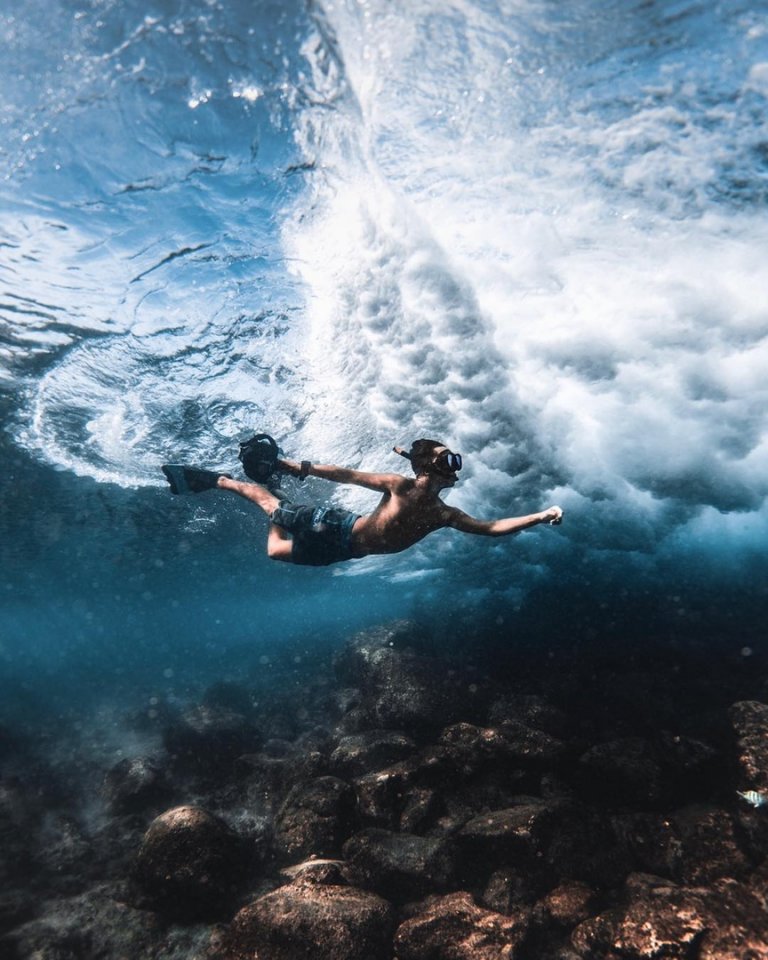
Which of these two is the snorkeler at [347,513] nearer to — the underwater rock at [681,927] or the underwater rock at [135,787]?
the underwater rock at [681,927]

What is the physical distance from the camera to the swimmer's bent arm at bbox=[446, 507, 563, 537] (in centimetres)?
546

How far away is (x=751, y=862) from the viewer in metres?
6.05

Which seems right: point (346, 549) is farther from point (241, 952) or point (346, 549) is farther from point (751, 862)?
point (751, 862)

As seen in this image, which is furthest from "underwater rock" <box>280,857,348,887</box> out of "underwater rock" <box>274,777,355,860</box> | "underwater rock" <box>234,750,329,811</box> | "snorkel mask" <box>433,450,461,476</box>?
"snorkel mask" <box>433,450,461,476</box>

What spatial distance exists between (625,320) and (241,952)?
42.5ft

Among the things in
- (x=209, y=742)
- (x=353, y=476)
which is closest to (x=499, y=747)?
(x=353, y=476)

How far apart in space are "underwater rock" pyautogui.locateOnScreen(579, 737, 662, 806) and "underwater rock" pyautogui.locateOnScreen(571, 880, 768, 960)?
6.36 feet

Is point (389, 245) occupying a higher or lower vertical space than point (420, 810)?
higher

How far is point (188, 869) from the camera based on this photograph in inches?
261

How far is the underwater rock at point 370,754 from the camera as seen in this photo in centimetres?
969

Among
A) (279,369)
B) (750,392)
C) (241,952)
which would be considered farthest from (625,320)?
(241,952)

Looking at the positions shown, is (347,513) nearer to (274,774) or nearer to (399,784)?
(399,784)

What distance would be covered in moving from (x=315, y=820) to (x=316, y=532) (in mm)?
4968

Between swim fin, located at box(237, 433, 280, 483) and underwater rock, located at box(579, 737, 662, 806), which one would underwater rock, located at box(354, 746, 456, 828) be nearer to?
underwater rock, located at box(579, 737, 662, 806)
